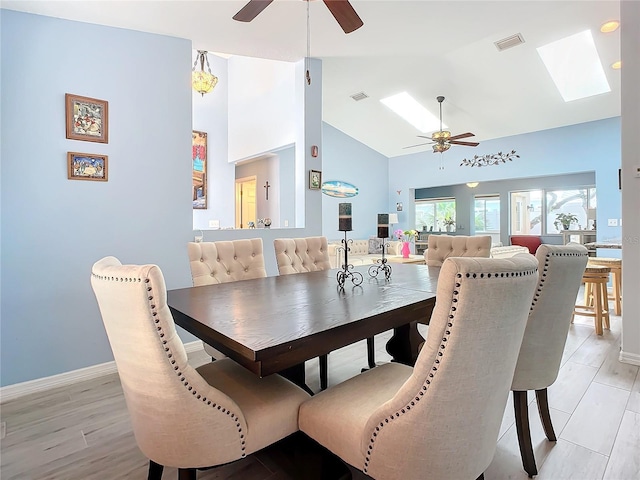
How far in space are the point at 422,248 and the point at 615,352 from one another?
7.50 meters

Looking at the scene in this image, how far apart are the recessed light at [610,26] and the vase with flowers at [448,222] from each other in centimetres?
639

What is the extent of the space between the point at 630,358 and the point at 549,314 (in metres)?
2.05

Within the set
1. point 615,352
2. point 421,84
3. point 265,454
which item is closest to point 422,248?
point 421,84

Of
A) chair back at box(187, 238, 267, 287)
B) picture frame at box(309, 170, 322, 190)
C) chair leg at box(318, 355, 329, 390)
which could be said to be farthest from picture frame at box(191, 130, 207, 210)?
chair leg at box(318, 355, 329, 390)

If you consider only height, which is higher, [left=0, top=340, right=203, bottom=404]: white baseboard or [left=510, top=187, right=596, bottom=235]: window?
[left=510, top=187, right=596, bottom=235]: window

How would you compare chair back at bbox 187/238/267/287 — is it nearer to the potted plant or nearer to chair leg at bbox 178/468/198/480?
chair leg at bbox 178/468/198/480

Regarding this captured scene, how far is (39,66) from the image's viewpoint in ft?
7.89

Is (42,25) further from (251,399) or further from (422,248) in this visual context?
(422,248)

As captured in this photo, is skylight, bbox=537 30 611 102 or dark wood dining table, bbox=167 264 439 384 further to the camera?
skylight, bbox=537 30 611 102

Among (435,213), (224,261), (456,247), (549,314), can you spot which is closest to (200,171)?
(224,261)

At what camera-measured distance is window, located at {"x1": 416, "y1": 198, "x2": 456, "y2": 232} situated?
1006cm

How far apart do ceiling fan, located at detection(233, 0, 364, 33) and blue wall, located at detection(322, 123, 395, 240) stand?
5040 millimetres

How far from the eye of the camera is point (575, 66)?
15.9 feet

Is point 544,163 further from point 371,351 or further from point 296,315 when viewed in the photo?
point 296,315
